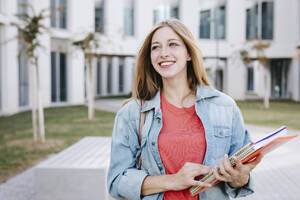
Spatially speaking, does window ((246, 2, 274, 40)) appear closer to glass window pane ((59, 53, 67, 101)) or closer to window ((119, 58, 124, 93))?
window ((119, 58, 124, 93))

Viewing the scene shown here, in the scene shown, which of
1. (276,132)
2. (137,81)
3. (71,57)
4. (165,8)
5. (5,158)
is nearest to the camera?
(276,132)

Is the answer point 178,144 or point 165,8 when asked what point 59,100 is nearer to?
point 165,8

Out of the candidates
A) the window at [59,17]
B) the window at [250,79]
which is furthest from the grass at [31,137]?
the window at [250,79]

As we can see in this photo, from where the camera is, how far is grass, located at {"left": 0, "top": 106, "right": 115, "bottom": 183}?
21.6ft

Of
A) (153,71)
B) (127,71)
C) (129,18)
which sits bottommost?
(127,71)

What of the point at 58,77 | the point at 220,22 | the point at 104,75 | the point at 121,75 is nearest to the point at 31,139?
the point at 58,77

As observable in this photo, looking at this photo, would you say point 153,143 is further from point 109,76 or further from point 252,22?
point 109,76

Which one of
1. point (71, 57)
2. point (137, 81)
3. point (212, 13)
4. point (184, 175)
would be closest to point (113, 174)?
point (184, 175)

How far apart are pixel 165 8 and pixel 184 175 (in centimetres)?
2441

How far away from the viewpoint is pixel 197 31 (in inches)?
997

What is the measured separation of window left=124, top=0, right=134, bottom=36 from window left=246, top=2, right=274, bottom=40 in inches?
387

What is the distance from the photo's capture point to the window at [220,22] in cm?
2603

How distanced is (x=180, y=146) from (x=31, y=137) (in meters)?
8.40

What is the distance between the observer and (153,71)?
2191 mm
